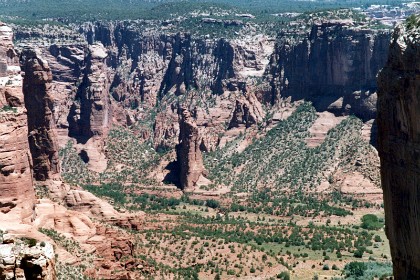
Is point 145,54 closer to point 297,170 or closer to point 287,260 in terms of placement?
point 297,170

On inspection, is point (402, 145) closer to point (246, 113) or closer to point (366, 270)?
point (366, 270)

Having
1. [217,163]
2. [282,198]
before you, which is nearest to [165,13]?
[217,163]

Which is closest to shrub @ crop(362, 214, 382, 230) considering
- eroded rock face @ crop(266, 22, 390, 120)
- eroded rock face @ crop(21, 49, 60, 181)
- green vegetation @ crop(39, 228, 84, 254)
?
eroded rock face @ crop(266, 22, 390, 120)

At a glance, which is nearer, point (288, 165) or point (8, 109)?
point (8, 109)

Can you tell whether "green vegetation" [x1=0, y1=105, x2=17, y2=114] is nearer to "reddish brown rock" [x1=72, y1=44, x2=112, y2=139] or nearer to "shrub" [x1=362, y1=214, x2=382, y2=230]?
"shrub" [x1=362, y1=214, x2=382, y2=230]

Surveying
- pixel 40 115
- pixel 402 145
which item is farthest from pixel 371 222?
pixel 402 145
